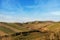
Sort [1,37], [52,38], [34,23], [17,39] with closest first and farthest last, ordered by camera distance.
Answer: [52,38] → [17,39] → [1,37] → [34,23]

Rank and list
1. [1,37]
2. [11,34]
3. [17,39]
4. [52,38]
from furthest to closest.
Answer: [11,34] < [1,37] < [17,39] < [52,38]

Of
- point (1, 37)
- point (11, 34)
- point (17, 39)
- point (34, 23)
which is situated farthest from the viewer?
point (34, 23)

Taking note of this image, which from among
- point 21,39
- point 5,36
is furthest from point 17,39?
point 5,36

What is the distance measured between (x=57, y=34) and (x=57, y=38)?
1.46 metres

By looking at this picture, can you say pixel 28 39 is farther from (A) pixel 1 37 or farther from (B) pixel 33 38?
(A) pixel 1 37

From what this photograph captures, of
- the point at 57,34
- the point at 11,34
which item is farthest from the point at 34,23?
the point at 57,34

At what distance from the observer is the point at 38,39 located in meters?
48.8

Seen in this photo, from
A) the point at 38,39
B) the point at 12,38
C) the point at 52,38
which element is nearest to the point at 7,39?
the point at 12,38

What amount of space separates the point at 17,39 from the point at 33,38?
620 centimetres

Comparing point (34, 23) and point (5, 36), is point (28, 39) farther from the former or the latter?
point (34, 23)

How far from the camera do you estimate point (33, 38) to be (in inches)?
1957

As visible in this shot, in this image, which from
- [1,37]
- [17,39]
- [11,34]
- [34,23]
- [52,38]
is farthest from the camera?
[34,23]

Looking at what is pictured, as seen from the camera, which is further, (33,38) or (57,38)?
(33,38)

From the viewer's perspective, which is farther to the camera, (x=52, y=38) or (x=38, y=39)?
(x=38, y=39)
